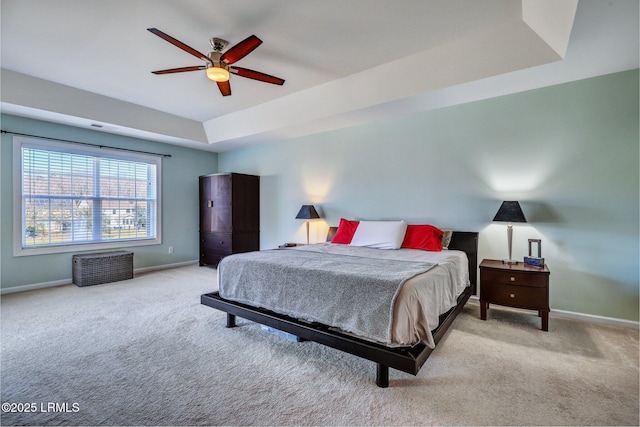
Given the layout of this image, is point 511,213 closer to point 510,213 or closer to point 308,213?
point 510,213

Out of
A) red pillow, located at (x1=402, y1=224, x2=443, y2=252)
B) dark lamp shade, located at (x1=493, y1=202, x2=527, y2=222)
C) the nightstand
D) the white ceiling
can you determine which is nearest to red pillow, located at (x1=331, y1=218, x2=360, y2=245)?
red pillow, located at (x1=402, y1=224, x2=443, y2=252)

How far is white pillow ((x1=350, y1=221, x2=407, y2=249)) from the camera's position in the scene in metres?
3.68

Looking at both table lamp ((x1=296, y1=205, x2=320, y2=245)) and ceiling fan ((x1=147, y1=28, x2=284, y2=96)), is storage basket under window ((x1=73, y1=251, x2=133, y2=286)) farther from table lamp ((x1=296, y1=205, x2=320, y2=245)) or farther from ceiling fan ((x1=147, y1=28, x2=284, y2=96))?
ceiling fan ((x1=147, y1=28, x2=284, y2=96))

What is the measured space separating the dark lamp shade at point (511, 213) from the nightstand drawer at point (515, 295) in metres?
0.69

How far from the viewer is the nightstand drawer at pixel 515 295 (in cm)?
284

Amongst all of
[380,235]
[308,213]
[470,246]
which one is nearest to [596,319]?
→ [470,246]

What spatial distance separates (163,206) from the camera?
5832 millimetres

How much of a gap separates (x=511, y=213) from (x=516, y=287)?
30.0 inches

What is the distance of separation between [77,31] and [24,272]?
3588 mm

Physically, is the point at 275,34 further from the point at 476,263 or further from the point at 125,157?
the point at 125,157

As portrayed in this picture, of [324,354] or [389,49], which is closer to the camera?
[324,354]

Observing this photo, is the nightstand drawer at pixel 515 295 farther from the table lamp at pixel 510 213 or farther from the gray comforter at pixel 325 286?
the gray comforter at pixel 325 286

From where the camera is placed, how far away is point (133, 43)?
289cm

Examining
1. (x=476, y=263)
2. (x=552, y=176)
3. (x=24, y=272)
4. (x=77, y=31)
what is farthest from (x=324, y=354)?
(x=24, y=272)
